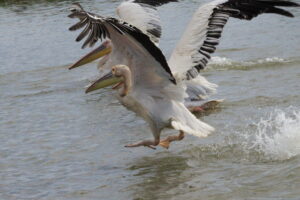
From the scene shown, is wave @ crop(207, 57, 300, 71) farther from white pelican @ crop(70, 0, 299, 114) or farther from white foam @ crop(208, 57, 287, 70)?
white pelican @ crop(70, 0, 299, 114)

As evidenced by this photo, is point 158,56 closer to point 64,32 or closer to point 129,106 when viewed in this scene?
Result: point 129,106

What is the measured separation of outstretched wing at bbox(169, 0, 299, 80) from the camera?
5992 mm

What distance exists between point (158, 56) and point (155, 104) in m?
0.63

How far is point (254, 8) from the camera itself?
19.9 feet

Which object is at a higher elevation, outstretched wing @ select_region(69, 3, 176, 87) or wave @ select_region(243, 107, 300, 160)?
outstretched wing @ select_region(69, 3, 176, 87)

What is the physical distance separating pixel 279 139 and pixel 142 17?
9.08 feet

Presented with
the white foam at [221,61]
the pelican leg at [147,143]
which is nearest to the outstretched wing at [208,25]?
the pelican leg at [147,143]

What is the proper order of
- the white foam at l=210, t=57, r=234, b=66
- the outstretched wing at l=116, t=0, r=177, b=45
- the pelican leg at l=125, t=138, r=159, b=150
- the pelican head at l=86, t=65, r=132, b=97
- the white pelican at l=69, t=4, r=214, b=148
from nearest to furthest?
the white pelican at l=69, t=4, r=214, b=148 < the pelican head at l=86, t=65, r=132, b=97 < the pelican leg at l=125, t=138, r=159, b=150 < the outstretched wing at l=116, t=0, r=177, b=45 < the white foam at l=210, t=57, r=234, b=66

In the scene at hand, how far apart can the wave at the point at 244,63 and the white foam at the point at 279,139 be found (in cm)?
332

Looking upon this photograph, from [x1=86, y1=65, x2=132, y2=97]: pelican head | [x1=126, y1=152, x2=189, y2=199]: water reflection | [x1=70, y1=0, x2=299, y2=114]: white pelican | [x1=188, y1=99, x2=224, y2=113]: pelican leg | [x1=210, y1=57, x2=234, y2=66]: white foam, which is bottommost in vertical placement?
[x1=210, y1=57, x2=234, y2=66]: white foam

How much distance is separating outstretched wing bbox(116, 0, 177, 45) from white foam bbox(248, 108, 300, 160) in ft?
6.62

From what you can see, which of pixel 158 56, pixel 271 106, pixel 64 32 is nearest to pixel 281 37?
pixel 271 106

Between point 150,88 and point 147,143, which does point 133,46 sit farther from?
point 147,143

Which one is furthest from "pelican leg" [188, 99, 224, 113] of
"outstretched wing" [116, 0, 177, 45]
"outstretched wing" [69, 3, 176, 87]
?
"outstretched wing" [69, 3, 176, 87]
